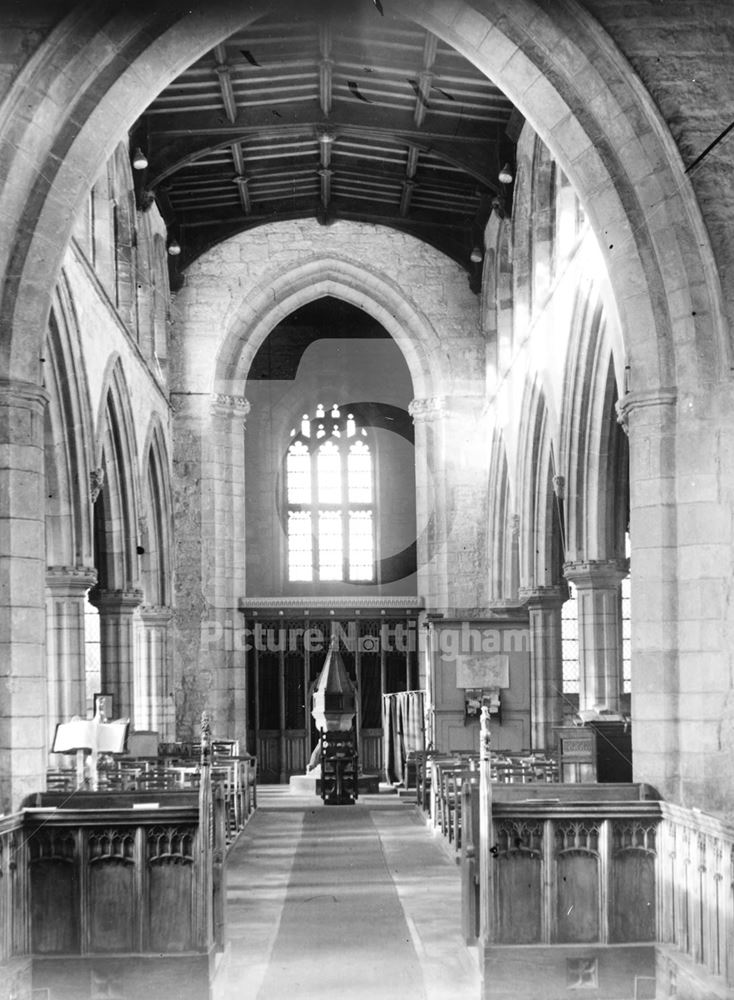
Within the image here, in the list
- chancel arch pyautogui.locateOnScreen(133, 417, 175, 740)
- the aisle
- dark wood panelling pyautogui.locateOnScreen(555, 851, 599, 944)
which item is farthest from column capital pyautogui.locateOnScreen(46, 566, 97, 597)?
dark wood panelling pyautogui.locateOnScreen(555, 851, 599, 944)

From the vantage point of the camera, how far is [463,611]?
23469mm

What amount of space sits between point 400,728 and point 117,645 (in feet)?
18.2

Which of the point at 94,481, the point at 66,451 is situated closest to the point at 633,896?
the point at 66,451

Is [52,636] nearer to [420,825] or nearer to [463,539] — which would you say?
[420,825]

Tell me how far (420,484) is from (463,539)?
4.30 ft

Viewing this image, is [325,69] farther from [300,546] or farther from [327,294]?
[300,546]

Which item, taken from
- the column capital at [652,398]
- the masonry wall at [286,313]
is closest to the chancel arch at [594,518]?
the column capital at [652,398]

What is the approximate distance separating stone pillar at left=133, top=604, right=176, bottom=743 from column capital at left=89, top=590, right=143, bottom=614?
2.46 metres

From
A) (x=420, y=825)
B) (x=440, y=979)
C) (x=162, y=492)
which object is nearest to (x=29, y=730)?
(x=440, y=979)

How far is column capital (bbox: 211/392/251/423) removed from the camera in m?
23.9

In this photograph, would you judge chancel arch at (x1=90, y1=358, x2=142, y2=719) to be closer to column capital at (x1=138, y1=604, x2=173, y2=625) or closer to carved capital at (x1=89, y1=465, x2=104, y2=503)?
carved capital at (x1=89, y1=465, x2=104, y2=503)

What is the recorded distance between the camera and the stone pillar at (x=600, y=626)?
16031 millimetres

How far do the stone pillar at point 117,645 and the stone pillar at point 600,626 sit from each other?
6182 millimetres

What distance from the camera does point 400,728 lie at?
22609 millimetres
